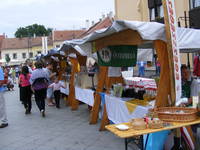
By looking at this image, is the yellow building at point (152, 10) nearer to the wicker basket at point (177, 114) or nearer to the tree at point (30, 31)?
the wicker basket at point (177, 114)

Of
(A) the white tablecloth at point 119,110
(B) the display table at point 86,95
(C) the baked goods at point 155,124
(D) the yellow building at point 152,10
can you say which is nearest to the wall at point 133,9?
(D) the yellow building at point 152,10

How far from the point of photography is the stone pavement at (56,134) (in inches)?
201

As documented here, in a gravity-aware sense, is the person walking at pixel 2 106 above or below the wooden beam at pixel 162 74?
below

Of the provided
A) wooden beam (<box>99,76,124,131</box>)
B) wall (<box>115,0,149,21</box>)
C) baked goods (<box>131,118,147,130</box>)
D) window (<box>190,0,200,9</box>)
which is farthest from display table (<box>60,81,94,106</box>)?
wall (<box>115,0,149,21</box>)

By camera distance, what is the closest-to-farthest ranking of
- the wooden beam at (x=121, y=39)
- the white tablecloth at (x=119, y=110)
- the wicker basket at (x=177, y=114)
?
the wicker basket at (x=177, y=114), the white tablecloth at (x=119, y=110), the wooden beam at (x=121, y=39)

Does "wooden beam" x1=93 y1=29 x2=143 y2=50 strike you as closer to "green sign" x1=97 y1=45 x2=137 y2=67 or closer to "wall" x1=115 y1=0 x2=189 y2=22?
"green sign" x1=97 y1=45 x2=137 y2=67

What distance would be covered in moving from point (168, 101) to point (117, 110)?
1371 mm

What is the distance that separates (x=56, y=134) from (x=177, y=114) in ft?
11.2

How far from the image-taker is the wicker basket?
3248mm

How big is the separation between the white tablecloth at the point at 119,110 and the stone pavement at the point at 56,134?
0.46m

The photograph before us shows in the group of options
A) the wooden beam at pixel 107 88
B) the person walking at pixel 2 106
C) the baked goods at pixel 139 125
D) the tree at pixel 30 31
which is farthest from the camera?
the tree at pixel 30 31

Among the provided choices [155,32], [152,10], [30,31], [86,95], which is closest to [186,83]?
[155,32]

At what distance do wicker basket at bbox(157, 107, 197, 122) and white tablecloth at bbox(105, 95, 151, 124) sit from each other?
1.68 ft

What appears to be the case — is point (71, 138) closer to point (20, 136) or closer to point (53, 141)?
point (53, 141)
